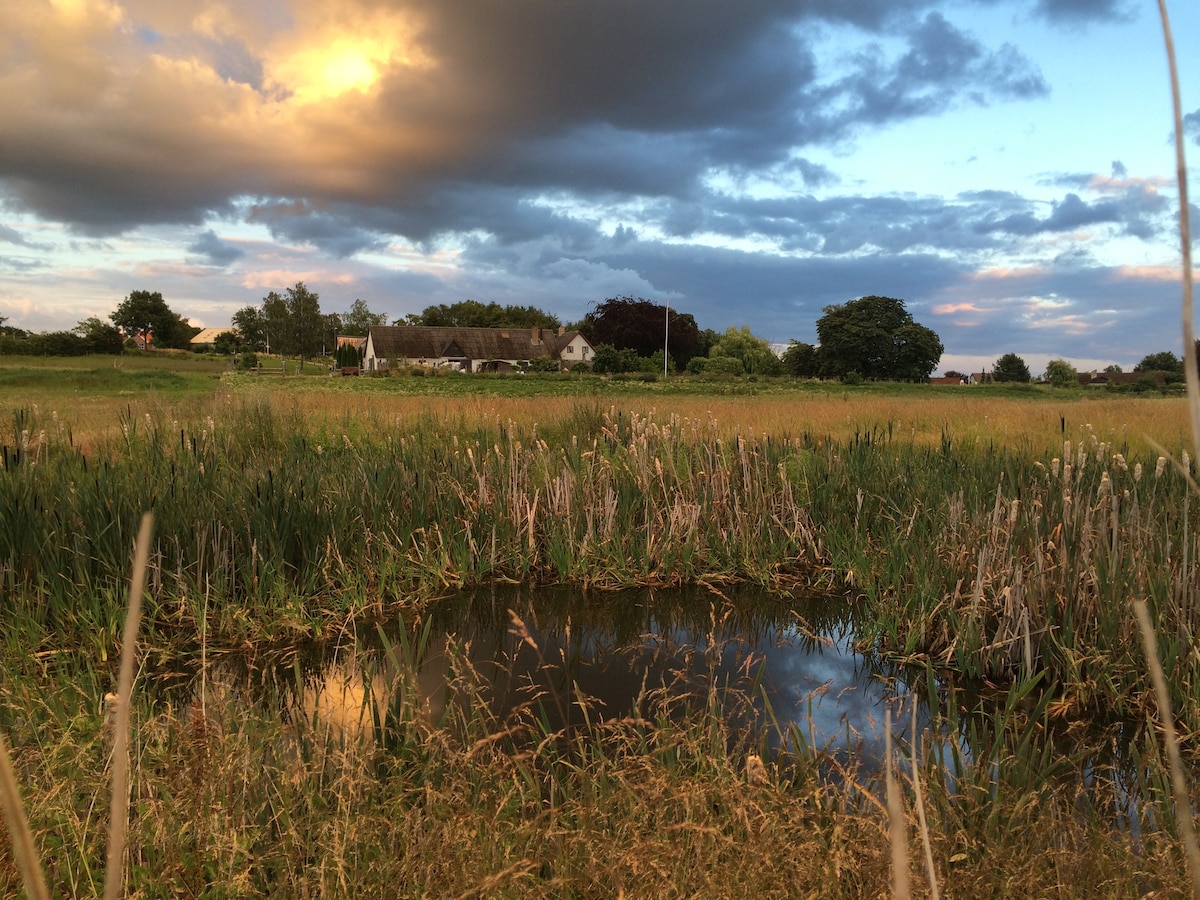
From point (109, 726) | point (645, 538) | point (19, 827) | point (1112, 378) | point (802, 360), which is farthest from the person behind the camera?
point (802, 360)

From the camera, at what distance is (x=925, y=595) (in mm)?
5086

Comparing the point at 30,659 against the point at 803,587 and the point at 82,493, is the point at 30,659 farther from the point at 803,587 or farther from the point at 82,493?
the point at 803,587

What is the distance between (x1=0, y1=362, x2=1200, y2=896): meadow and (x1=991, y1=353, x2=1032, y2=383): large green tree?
68.8 metres

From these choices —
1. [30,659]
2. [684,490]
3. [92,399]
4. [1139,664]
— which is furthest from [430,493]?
[92,399]

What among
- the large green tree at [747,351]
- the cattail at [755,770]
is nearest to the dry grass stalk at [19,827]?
the cattail at [755,770]

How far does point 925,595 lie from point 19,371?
39.0 metres

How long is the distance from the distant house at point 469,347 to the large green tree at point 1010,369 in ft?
128

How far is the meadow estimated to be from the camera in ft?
8.16

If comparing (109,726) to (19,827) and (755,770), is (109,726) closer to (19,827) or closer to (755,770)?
(755,770)

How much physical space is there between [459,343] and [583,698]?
73.9 meters

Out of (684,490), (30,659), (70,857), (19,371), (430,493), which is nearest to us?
(70,857)

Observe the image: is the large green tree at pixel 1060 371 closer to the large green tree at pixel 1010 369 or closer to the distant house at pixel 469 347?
the large green tree at pixel 1010 369

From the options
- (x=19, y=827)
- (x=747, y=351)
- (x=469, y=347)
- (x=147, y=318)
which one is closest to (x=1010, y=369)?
(x=747, y=351)

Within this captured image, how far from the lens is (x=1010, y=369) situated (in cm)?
7012
